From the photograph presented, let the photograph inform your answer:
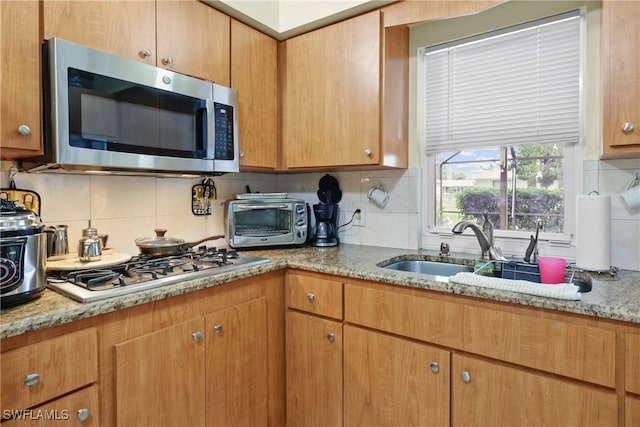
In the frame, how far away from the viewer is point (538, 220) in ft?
5.65

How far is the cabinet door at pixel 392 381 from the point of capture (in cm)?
131

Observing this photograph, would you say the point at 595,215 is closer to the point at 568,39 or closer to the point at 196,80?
the point at 568,39

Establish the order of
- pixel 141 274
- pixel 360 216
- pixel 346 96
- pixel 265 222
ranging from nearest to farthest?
1. pixel 141 274
2. pixel 346 96
3. pixel 265 222
4. pixel 360 216

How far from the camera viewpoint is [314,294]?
1.60m

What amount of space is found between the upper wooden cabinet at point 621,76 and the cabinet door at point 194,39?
1.55m

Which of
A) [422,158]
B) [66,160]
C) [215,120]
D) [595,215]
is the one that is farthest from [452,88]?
[66,160]

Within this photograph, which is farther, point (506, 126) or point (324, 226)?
point (324, 226)

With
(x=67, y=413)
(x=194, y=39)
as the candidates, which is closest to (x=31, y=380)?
(x=67, y=413)

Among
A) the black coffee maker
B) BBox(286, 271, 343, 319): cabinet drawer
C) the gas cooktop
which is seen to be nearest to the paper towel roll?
BBox(286, 271, 343, 319): cabinet drawer

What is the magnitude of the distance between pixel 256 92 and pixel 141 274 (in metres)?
1.11

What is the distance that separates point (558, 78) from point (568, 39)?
0.17 metres

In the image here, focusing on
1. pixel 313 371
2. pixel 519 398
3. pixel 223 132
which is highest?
pixel 223 132

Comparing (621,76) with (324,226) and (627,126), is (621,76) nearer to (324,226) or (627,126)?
(627,126)

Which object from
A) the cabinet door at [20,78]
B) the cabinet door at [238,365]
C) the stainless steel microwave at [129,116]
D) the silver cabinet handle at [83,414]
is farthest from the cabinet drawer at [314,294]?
the cabinet door at [20,78]
